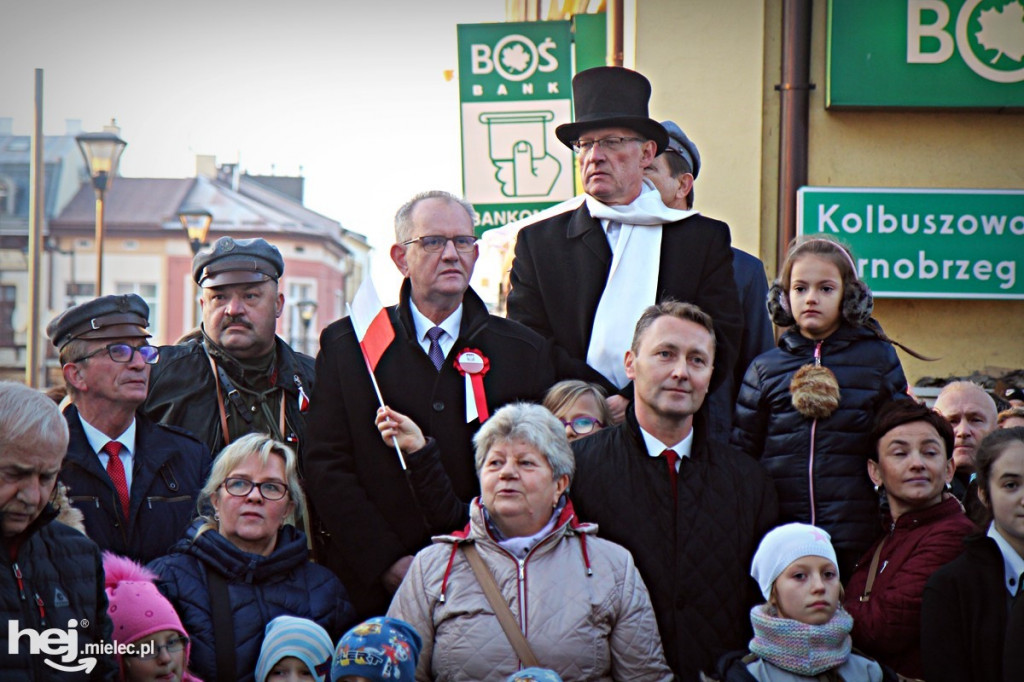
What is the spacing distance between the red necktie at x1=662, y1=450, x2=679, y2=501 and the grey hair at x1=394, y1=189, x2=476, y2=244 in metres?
1.22

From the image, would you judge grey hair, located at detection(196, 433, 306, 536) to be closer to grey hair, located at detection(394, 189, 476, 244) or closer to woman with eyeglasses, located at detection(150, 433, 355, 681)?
woman with eyeglasses, located at detection(150, 433, 355, 681)

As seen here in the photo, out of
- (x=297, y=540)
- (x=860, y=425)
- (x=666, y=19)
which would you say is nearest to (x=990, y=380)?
(x=666, y=19)

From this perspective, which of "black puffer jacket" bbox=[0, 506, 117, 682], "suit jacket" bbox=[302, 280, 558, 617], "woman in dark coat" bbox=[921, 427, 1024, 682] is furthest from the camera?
"suit jacket" bbox=[302, 280, 558, 617]

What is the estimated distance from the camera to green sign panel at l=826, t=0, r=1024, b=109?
30.7 feet

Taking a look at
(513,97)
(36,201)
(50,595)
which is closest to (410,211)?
(50,595)

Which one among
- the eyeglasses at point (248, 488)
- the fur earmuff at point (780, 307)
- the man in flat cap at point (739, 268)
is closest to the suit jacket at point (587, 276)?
the man in flat cap at point (739, 268)

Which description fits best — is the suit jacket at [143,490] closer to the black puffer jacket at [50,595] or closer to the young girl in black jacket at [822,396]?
the black puffer jacket at [50,595]

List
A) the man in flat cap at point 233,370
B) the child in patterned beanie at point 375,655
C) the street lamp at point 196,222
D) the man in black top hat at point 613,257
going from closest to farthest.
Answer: the child in patterned beanie at point 375,655, the man in flat cap at point 233,370, the man in black top hat at point 613,257, the street lamp at point 196,222

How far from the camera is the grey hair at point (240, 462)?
479 centimetres

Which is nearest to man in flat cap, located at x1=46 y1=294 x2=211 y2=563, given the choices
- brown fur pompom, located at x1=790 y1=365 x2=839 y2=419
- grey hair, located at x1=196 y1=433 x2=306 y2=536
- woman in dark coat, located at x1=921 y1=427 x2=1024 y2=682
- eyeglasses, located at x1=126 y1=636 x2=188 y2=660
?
grey hair, located at x1=196 y1=433 x2=306 y2=536

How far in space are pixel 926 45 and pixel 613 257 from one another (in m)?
4.72

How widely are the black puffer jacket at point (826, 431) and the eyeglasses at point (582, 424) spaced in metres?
0.57

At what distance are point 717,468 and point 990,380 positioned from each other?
446 cm

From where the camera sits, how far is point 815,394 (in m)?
5.02
